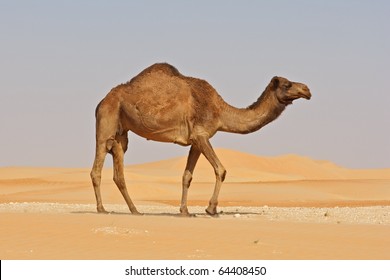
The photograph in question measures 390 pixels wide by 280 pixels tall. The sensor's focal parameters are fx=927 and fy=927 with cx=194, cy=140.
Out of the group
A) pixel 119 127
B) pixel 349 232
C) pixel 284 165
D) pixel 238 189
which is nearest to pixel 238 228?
pixel 349 232

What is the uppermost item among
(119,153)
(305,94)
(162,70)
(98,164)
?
(162,70)

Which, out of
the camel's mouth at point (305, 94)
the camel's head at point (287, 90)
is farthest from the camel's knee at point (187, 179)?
the camel's mouth at point (305, 94)

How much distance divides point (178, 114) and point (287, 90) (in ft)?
8.45

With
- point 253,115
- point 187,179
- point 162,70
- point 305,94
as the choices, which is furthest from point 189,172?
point 305,94

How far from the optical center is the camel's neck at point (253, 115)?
2150cm

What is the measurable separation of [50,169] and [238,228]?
Result: 70221 millimetres

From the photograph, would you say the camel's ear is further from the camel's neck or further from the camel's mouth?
the camel's mouth

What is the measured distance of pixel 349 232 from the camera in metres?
17.4

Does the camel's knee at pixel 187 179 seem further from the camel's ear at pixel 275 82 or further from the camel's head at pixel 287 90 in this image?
the camel's ear at pixel 275 82

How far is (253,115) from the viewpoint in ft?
71.4

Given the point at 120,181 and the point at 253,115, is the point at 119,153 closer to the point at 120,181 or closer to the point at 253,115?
the point at 120,181
